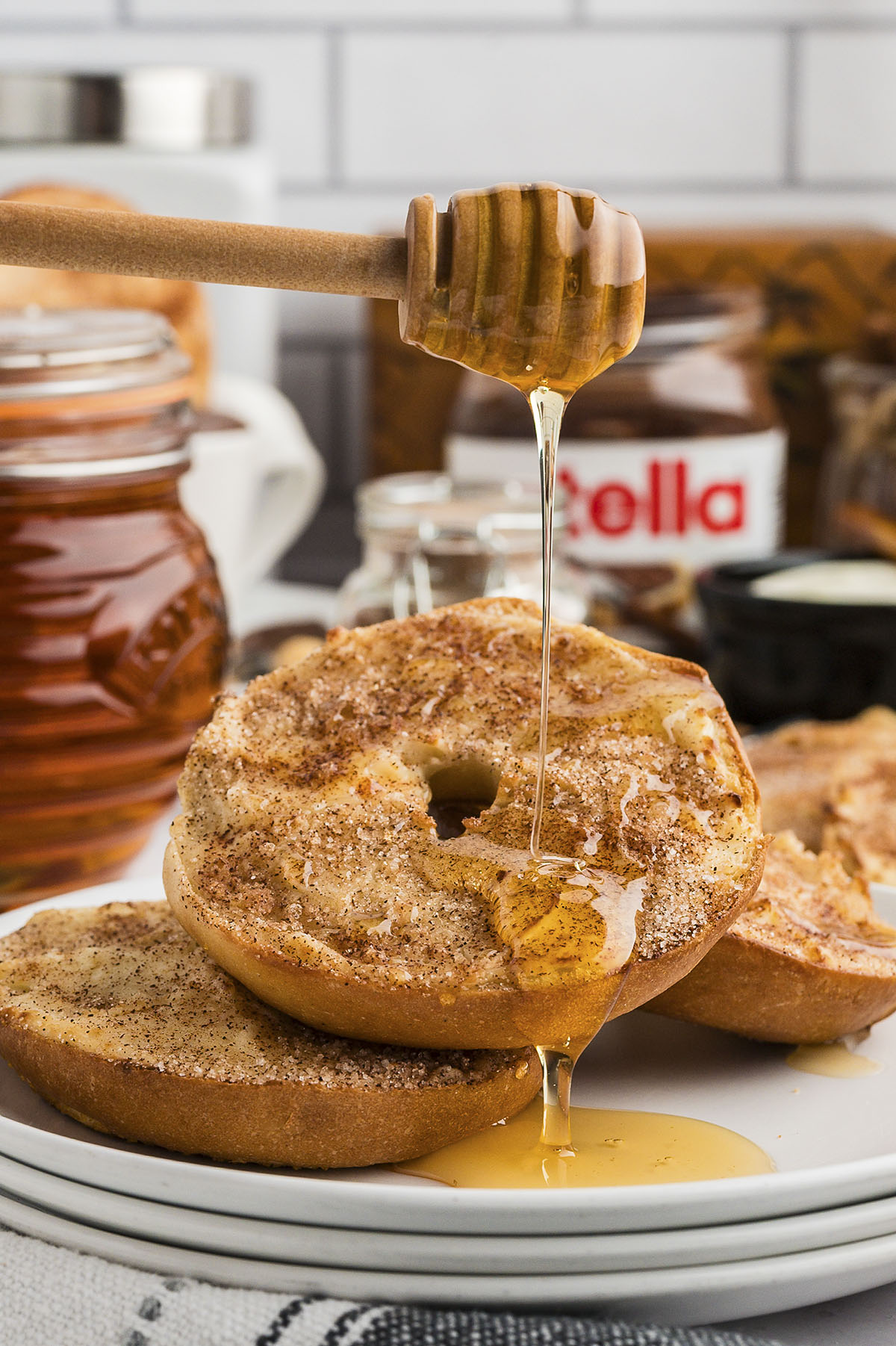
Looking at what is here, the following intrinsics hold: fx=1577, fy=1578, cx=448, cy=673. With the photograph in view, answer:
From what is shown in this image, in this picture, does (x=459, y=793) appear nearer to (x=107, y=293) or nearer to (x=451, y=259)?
(x=451, y=259)

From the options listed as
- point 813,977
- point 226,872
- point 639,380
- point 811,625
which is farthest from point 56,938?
point 639,380

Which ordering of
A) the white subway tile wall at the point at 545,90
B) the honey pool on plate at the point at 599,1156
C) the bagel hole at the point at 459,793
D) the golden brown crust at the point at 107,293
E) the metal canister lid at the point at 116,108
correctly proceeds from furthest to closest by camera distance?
the white subway tile wall at the point at 545,90 < the metal canister lid at the point at 116,108 < the golden brown crust at the point at 107,293 < the bagel hole at the point at 459,793 < the honey pool on plate at the point at 599,1156

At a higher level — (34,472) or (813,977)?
(34,472)

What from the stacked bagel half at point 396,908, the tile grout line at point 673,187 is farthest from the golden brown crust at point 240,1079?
the tile grout line at point 673,187

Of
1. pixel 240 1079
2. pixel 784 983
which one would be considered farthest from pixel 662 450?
pixel 240 1079

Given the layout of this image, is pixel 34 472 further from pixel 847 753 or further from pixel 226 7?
pixel 226 7

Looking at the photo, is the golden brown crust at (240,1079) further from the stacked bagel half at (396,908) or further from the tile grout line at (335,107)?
the tile grout line at (335,107)
